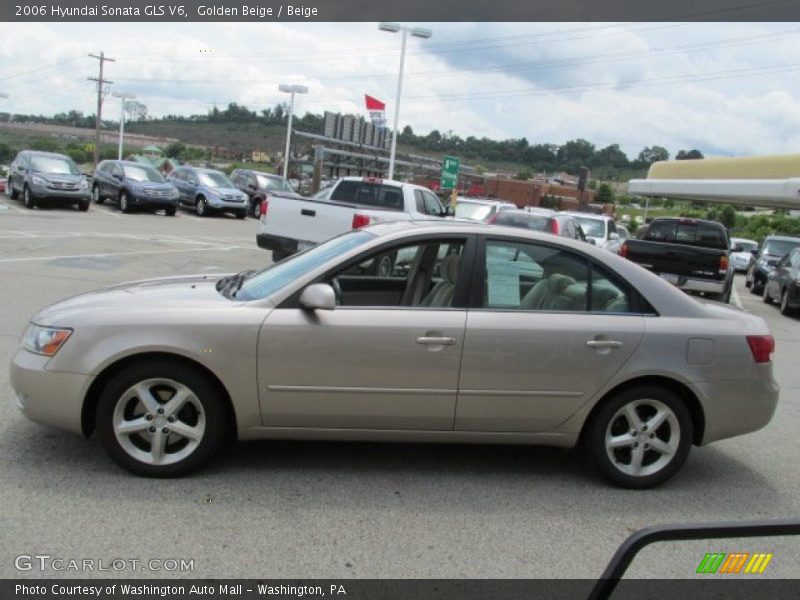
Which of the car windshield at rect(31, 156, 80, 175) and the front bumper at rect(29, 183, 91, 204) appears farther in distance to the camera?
the car windshield at rect(31, 156, 80, 175)

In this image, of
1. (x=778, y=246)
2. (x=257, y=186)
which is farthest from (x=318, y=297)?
(x=257, y=186)

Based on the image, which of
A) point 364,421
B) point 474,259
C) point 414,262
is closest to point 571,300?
point 474,259

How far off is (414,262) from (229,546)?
2133 mm

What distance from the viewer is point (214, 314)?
4188mm

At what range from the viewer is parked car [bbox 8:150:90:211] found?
22891mm

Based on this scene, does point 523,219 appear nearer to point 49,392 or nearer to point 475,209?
point 475,209

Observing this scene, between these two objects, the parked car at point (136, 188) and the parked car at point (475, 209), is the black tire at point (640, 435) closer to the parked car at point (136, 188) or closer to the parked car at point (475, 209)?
the parked car at point (475, 209)

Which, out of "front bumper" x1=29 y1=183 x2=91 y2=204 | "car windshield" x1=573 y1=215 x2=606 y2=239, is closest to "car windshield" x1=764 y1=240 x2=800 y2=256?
"car windshield" x1=573 y1=215 x2=606 y2=239

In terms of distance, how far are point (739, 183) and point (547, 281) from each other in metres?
26.0

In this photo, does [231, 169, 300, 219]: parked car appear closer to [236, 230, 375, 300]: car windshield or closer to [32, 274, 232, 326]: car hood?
[236, 230, 375, 300]: car windshield

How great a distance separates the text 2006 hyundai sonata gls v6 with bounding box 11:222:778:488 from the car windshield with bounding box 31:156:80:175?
2122 centimetres

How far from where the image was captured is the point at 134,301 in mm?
4348

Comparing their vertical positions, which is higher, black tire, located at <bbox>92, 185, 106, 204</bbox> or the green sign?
the green sign

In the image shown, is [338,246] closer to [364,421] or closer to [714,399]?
[364,421]
